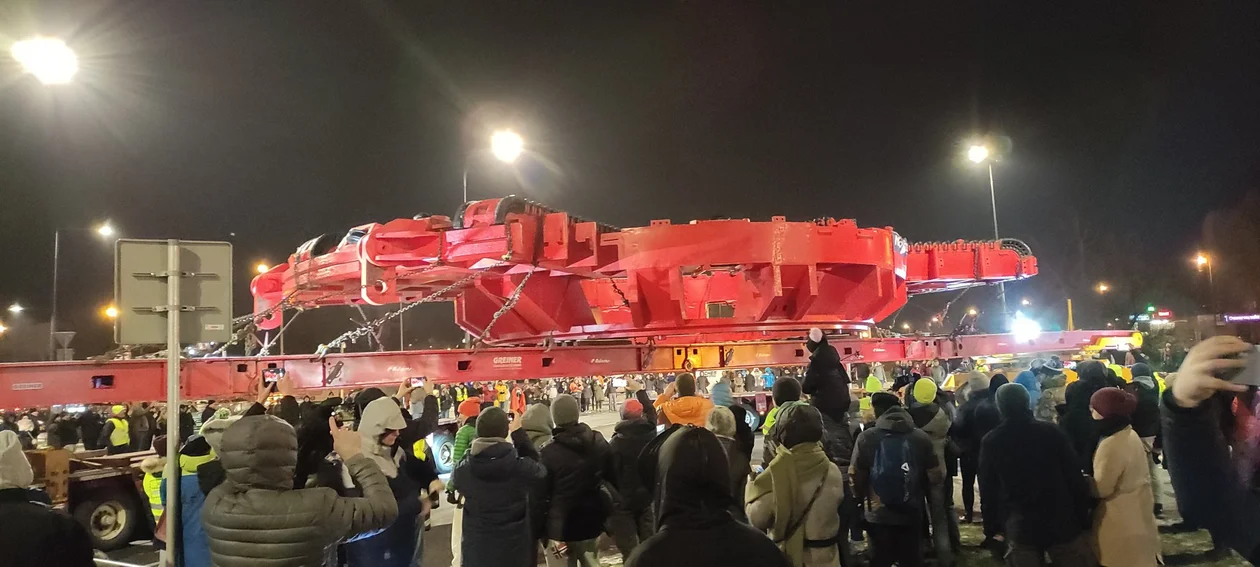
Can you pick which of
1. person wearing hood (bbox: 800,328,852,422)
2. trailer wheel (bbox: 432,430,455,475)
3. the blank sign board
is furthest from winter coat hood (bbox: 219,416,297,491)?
trailer wheel (bbox: 432,430,455,475)

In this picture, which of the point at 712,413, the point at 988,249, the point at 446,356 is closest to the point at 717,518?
the point at 712,413

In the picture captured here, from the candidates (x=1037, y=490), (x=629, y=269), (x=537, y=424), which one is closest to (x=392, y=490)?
(x=537, y=424)

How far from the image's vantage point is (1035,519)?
4.27m

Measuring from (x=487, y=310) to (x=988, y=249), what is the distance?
8175 mm

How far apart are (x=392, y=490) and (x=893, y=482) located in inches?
135

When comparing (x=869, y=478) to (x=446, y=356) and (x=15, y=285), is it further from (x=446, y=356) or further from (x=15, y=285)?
(x=15, y=285)

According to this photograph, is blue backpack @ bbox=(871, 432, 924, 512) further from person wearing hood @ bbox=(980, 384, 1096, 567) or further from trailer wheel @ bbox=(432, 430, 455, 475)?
trailer wheel @ bbox=(432, 430, 455, 475)

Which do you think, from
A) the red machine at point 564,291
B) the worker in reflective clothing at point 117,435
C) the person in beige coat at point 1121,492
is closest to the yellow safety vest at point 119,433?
the worker in reflective clothing at point 117,435

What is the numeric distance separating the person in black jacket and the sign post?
2.37 metres

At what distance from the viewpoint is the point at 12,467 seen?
2.94m

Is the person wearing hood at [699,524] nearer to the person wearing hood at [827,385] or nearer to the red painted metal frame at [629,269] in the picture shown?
the person wearing hood at [827,385]

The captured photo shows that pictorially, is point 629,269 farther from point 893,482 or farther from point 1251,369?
point 1251,369

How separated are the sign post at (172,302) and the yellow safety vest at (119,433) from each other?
10.3m

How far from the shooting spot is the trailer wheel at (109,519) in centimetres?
866
